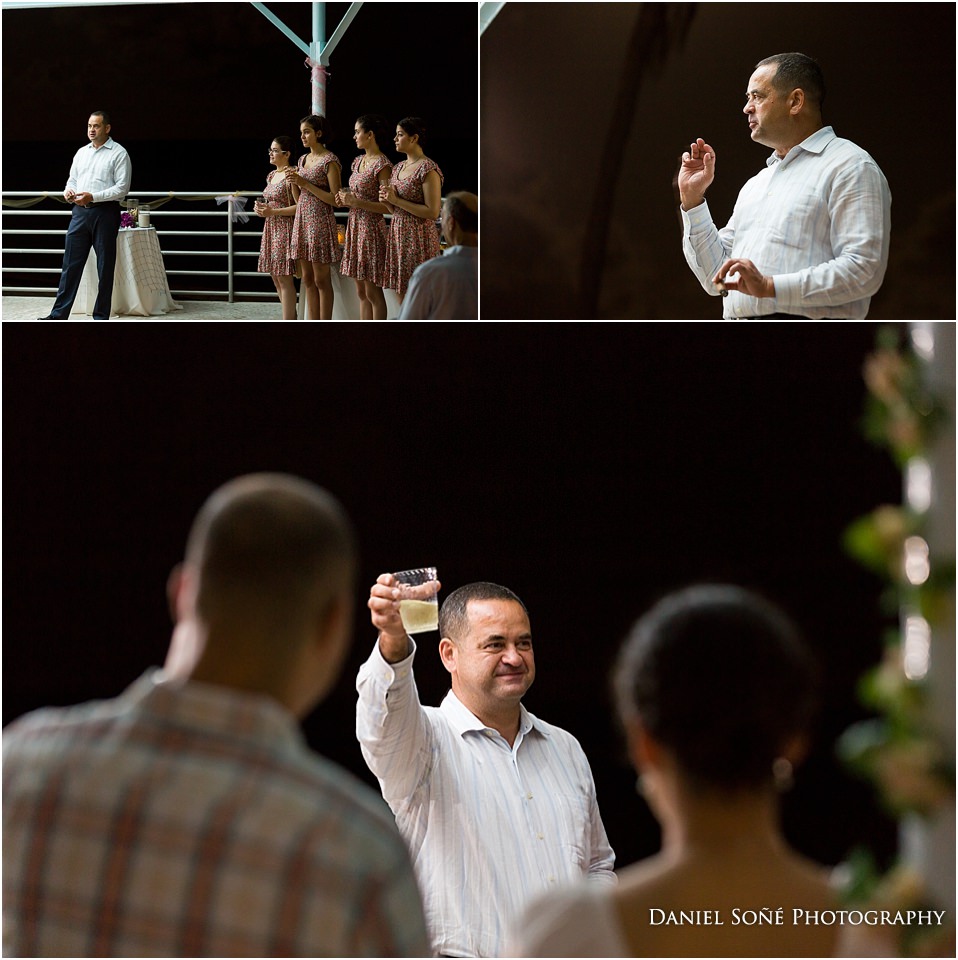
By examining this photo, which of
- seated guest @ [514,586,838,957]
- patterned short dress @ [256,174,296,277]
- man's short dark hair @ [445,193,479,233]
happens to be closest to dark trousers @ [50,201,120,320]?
patterned short dress @ [256,174,296,277]

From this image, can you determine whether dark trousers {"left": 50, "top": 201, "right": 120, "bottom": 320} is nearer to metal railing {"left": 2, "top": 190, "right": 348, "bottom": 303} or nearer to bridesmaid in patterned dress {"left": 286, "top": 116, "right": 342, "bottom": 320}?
metal railing {"left": 2, "top": 190, "right": 348, "bottom": 303}

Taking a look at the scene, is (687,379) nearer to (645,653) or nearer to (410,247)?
(410,247)

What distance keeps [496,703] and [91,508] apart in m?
2.02

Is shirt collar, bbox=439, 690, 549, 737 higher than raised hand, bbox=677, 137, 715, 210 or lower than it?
lower

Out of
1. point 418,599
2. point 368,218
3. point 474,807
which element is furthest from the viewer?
point 368,218

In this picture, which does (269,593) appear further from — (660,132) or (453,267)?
(660,132)

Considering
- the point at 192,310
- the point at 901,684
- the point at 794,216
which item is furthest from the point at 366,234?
the point at 901,684

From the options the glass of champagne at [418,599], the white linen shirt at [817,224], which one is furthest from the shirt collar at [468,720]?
the white linen shirt at [817,224]

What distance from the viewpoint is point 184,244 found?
4.45 m

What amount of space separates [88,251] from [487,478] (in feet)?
5.71

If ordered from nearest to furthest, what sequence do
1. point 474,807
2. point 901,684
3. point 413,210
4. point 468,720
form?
point 901,684 < point 474,807 < point 468,720 < point 413,210

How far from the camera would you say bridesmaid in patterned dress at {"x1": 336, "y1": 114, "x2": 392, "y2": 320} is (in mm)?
3980

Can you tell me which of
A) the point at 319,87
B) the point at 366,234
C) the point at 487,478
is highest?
the point at 319,87

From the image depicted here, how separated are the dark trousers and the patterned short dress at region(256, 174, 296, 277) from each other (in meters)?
0.61
